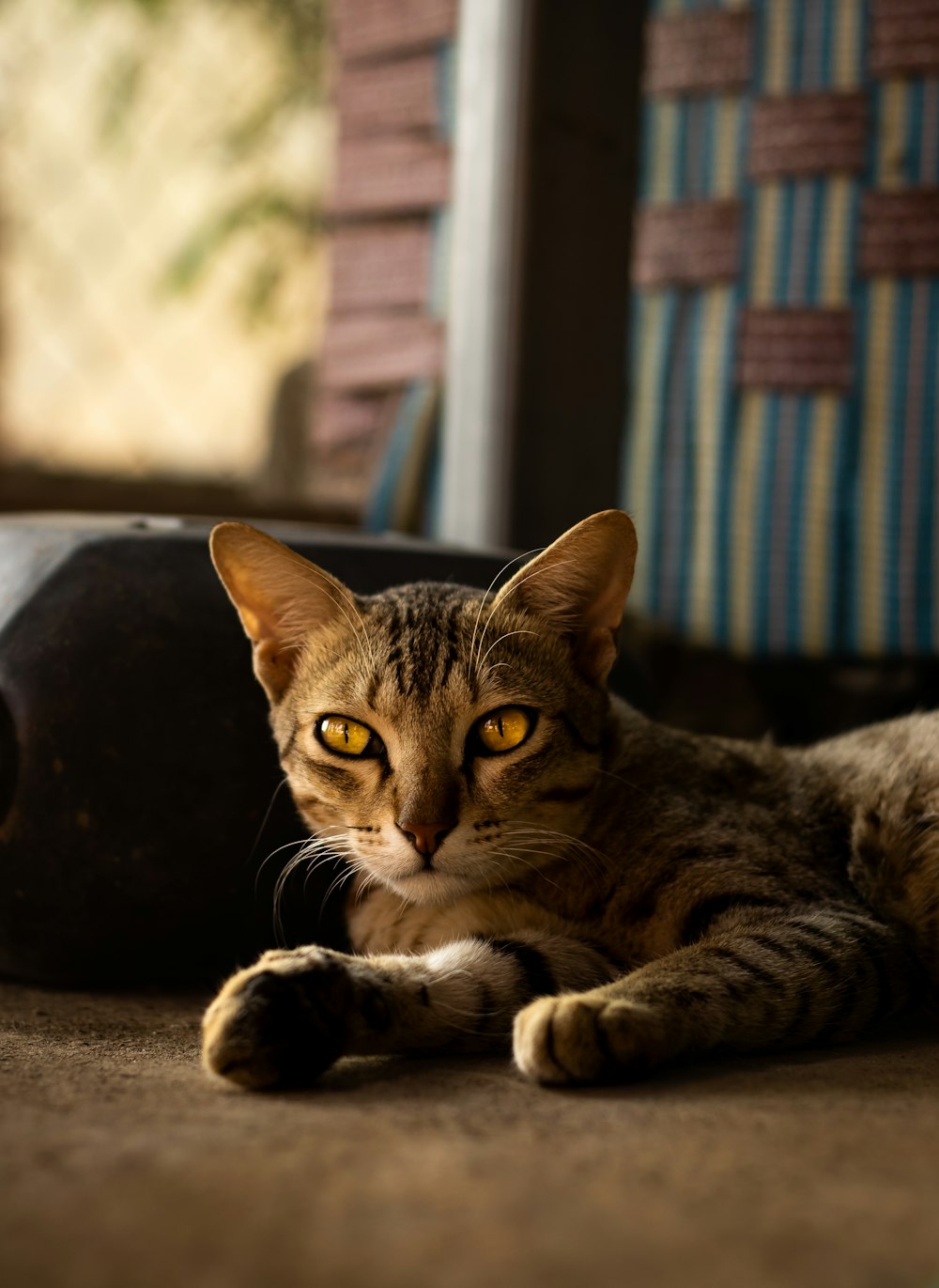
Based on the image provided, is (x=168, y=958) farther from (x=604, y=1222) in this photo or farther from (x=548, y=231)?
(x=548, y=231)

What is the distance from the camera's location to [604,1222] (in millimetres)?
930

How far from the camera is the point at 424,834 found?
150cm

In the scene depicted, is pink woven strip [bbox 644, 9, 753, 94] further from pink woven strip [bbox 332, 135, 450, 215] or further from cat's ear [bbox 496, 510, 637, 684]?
cat's ear [bbox 496, 510, 637, 684]

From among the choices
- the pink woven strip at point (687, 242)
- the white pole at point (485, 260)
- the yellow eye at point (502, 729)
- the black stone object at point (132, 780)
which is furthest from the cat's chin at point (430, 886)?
the pink woven strip at point (687, 242)

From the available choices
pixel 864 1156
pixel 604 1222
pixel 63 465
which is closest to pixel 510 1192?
pixel 604 1222

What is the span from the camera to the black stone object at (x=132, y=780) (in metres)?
1.81

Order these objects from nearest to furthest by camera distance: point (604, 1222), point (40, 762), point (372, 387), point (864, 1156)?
point (604, 1222)
point (864, 1156)
point (40, 762)
point (372, 387)

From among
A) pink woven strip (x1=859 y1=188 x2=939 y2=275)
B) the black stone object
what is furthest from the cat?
pink woven strip (x1=859 y1=188 x2=939 y2=275)

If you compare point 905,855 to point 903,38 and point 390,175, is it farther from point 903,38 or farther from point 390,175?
point 390,175

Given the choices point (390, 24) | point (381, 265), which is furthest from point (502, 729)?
point (390, 24)

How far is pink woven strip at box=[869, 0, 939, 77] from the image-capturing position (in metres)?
2.60

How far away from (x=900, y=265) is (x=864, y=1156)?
211 centimetres

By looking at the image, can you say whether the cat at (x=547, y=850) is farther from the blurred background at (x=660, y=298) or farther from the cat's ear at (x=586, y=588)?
the blurred background at (x=660, y=298)

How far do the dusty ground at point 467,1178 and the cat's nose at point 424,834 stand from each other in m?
0.24
